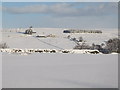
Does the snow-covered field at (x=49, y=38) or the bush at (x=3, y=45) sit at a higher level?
the snow-covered field at (x=49, y=38)

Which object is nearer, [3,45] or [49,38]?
[3,45]

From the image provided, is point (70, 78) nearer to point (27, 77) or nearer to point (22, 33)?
point (27, 77)

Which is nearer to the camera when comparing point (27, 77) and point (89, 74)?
point (27, 77)

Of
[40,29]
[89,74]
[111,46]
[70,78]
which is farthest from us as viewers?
[40,29]

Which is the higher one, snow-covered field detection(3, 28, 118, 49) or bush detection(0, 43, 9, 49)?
snow-covered field detection(3, 28, 118, 49)

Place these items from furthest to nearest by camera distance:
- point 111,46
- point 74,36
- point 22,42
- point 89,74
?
point 74,36
point 22,42
point 111,46
point 89,74

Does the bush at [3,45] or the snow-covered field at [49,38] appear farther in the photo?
the snow-covered field at [49,38]

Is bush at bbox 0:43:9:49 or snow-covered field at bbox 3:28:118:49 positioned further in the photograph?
snow-covered field at bbox 3:28:118:49

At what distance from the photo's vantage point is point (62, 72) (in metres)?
4.73

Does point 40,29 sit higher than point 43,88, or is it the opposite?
point 40,29

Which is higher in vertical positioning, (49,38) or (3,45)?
(49,38)

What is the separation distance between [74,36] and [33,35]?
9.14ft

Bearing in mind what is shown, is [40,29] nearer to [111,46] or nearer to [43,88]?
[111,46]

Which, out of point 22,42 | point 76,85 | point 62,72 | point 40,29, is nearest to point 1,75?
point 62,72
